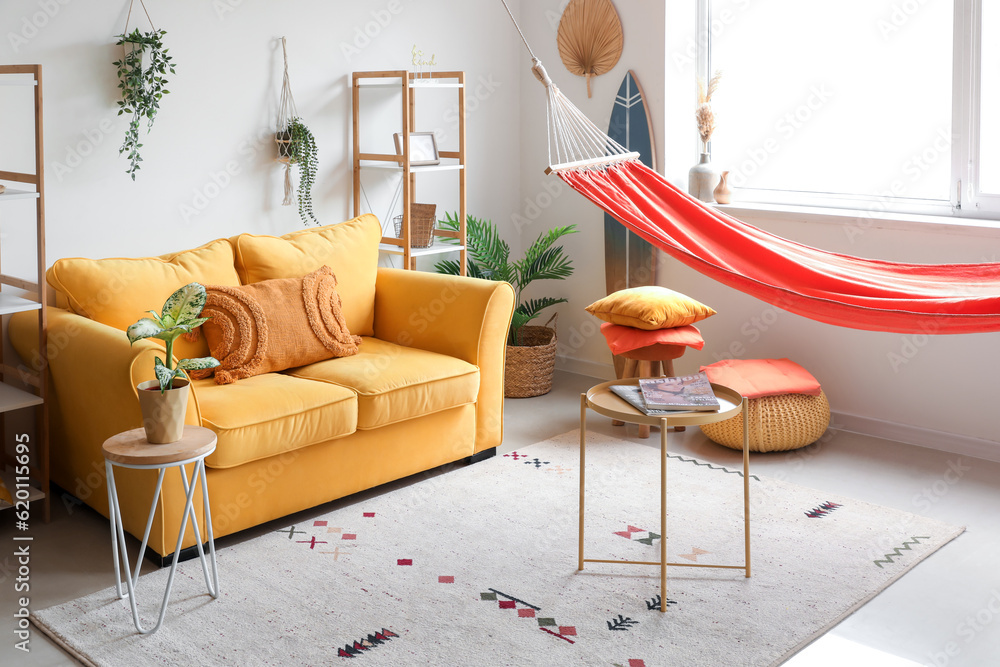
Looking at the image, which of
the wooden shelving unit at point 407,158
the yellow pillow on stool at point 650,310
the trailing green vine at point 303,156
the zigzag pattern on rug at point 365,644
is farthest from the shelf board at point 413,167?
the zigzag pattern on rug at point 365,644

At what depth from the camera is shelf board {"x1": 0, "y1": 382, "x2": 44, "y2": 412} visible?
112 inches

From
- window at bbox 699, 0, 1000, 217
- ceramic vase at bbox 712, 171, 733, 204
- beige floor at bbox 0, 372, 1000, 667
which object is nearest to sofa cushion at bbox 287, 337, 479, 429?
beige floor at bbox 0, 372, 1000, 667

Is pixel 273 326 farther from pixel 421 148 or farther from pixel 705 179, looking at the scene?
pixel 705 179

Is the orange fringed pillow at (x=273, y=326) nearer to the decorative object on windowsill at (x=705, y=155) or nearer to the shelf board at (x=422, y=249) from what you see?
the shelf board at (x=422, y=249)

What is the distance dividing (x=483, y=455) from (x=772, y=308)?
→ 1.48 meters

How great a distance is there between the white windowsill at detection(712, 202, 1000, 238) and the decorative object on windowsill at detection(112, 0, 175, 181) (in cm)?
242

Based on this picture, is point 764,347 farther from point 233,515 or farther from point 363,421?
point 233,515

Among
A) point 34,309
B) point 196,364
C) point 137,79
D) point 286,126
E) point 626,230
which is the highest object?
point 137,79

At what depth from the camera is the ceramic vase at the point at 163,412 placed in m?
2.32

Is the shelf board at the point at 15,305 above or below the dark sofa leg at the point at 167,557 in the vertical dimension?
above

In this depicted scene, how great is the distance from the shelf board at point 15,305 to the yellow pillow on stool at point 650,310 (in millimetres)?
2087

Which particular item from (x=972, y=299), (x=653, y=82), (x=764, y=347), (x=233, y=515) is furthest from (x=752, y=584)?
(x=653, y=82)

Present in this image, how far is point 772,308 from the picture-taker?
4.11 m

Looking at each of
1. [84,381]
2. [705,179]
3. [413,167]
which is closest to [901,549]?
[705,179]
